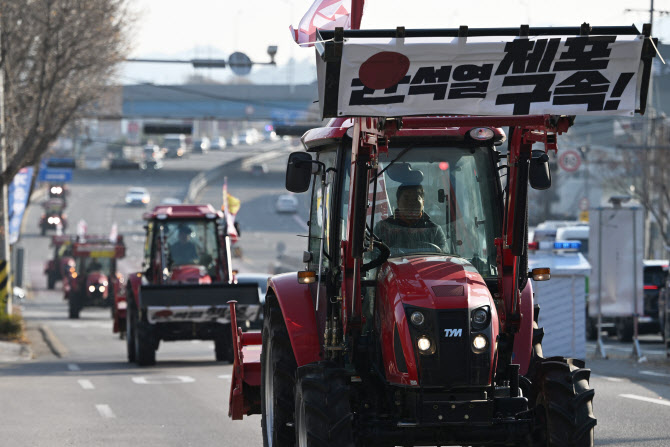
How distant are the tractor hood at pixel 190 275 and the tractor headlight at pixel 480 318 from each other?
1607 cm

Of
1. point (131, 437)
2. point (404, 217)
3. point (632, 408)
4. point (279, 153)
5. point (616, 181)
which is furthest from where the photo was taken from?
point (279, 153)

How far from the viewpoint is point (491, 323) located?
322 inches

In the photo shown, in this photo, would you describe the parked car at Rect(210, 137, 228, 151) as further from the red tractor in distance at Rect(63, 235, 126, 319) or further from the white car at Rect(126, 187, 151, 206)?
the red tractor in distance at Rect(63, 235, 126, 319)

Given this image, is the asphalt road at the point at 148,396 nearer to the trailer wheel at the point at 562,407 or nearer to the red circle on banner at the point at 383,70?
the trailer wheel at the point at 562,407

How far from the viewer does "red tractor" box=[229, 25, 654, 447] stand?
7.65 meters

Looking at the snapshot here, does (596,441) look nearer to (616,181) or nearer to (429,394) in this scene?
(429,394)

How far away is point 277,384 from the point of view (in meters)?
9.41

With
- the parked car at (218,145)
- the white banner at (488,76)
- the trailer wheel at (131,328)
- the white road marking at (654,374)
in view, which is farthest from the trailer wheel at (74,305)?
the parked car at (218,145)

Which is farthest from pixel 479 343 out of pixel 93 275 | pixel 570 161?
pixel 570 161

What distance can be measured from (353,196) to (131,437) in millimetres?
5359

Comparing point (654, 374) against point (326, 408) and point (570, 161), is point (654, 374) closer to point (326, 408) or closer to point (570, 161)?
point (326, 408)

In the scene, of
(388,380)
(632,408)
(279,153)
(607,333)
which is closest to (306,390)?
(388,380)

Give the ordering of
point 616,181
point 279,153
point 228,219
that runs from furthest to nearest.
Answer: point 279,153 → point 616,181 → point 228,219

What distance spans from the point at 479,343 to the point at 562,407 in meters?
0.67
